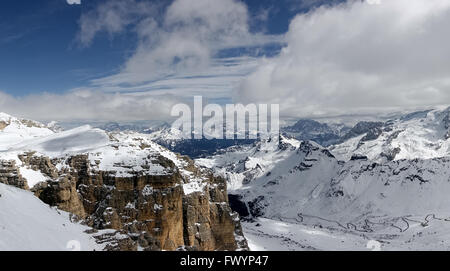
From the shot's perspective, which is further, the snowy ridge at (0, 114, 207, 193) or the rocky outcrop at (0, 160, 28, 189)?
the snowy ridge at (0, 114, 207, 193)

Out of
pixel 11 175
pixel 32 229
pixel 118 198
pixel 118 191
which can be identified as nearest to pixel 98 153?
pixel 118 191

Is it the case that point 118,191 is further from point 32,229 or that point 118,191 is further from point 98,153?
point 32,229

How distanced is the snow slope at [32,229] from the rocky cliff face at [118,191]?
5771mm

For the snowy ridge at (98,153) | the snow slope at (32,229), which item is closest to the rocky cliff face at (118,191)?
the snowy ridge at (98,153)

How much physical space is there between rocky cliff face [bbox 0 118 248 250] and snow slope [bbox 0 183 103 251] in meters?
5.77

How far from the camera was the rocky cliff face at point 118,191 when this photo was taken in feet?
201

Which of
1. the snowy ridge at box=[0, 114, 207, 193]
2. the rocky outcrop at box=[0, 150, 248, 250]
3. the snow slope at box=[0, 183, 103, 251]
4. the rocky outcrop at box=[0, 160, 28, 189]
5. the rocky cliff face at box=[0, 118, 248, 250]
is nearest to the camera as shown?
the snow slope at box=[0, 183, 103, 251]

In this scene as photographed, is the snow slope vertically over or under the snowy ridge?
under

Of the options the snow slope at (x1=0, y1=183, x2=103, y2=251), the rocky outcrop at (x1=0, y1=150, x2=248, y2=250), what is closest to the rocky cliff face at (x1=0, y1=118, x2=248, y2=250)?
the rocky outcrop at (x1=0, y1=150, x2=248, y2=250)

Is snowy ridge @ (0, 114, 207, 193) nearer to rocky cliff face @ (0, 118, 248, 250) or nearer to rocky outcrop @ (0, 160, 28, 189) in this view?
rocky cliff face @ (0, 118, 248, 250)

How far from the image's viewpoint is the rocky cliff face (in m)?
61.2

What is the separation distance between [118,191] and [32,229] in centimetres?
3435

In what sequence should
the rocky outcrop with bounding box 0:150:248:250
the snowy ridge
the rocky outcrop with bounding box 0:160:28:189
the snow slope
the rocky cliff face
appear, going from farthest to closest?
the snowy ridge, the rocky cliff face, the rocky outcrop with bounding box 0:150:248:250, the rocky outcrop with bounding box 0:160:28:189, the snow slope
